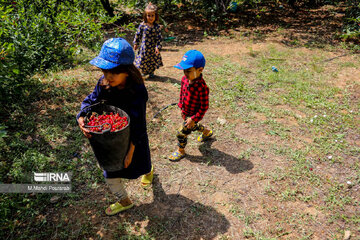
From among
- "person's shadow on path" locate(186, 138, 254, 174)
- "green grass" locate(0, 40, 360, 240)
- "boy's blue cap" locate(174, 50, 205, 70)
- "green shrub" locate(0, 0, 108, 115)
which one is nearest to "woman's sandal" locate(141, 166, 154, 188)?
"green grass" locate(0, 40, 360, 240)

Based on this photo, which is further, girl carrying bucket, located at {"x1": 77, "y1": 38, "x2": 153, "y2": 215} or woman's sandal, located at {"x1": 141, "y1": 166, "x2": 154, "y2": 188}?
woman's sandal, located at {"x1": 141, "y1": 166, "x2": 154, "y2": 188}

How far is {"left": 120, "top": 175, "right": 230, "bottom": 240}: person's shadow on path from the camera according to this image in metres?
2.70

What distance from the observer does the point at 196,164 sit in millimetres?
3609

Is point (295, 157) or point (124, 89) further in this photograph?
point (295, 157)

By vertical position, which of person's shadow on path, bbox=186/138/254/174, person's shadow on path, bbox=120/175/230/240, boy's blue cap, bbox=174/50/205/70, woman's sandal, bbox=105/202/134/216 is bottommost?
person's shadow on path, bbox=120/175/230/240

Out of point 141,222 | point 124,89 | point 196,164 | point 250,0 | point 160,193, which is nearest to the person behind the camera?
point 124,89

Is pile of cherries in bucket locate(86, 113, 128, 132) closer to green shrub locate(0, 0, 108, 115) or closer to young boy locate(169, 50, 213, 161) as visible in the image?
young boy locate(169, 50, 213, 161)

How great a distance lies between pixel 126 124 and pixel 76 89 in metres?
3.33

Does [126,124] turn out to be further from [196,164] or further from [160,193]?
[196,164]

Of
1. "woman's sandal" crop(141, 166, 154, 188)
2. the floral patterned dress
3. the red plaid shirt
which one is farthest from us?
the floral patterned dress

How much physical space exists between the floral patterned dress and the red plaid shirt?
2649 mm

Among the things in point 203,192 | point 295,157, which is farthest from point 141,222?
point 295,157

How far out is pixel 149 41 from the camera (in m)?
5.43

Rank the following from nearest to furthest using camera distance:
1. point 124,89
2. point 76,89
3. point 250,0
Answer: point 124,89 → point 76,89 → point 250,0
